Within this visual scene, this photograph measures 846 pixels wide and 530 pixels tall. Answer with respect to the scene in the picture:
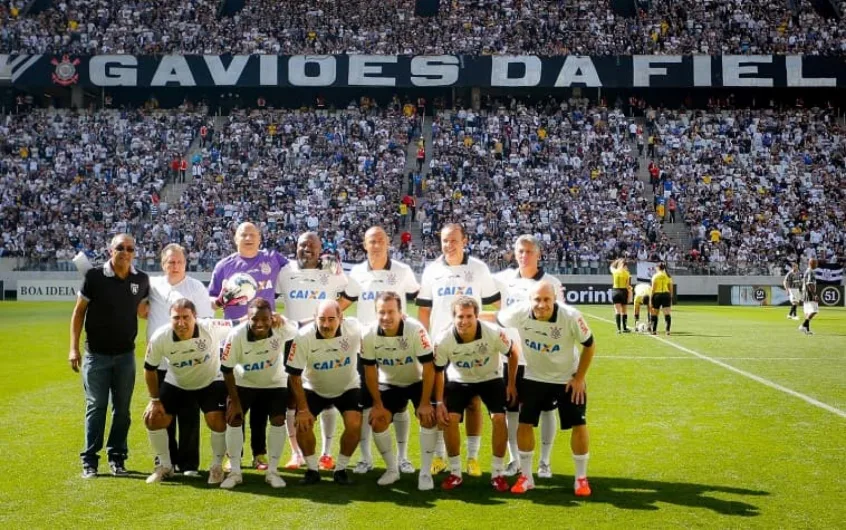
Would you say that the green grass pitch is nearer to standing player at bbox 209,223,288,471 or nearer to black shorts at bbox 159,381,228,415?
black shorts at bbox 159,381,228,415

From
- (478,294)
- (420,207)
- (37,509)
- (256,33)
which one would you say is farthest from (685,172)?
(37,509)

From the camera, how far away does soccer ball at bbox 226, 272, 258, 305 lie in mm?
8305

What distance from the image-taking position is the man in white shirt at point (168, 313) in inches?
307

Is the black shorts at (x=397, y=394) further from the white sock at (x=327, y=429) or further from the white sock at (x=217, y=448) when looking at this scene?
the white sock at (x=217, y=448)

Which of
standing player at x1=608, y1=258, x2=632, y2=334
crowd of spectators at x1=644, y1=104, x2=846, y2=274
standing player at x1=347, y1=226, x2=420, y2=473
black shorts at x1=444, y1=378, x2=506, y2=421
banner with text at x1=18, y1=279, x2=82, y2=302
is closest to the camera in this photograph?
black shorts at x1=444, y1=378, x2=506, y2=421

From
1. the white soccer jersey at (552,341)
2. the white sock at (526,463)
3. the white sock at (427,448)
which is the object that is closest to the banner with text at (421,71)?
the white soccer jersey at (552,341)

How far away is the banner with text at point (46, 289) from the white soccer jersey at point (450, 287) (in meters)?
29.6

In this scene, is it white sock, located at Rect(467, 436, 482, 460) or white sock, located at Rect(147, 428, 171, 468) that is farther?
white sock, located at Rect(467, 436, 482, 460)

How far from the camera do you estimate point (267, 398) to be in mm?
7711

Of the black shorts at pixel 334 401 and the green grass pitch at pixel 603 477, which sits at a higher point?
the black shorts at pixel 334 401

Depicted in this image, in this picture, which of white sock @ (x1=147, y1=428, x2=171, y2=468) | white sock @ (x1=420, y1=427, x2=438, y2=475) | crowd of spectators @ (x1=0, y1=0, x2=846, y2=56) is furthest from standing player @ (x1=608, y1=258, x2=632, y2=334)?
crowd of spectators @ (x1=0, y1=0, x2=846, y2=56)

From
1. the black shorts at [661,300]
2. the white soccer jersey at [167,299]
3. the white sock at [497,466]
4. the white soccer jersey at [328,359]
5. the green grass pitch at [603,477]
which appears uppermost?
the white soccer jersey at [167,299]

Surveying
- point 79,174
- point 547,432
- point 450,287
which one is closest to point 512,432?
point 547,432

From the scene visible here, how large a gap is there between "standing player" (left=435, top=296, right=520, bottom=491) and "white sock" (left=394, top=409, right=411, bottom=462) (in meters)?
0.45
